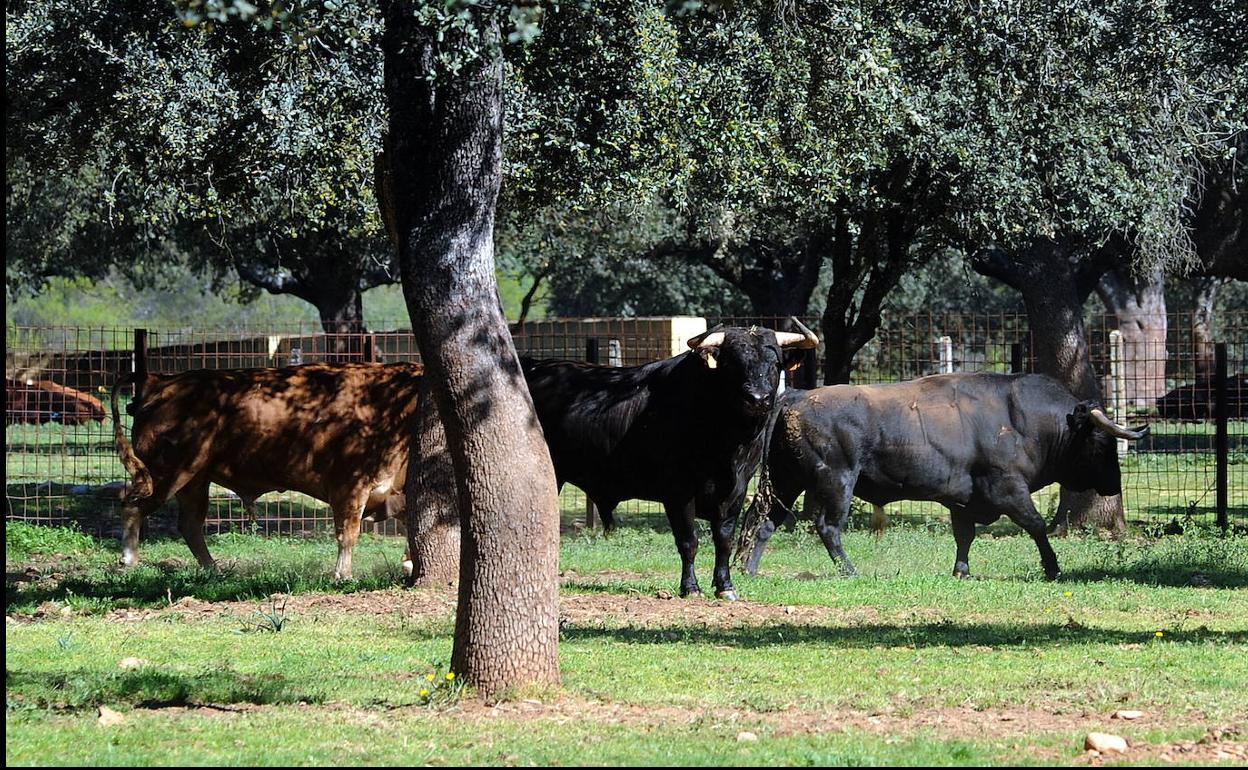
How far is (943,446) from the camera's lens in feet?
47.0

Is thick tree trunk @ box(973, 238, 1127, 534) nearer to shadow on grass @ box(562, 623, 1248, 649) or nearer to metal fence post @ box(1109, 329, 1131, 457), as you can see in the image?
metal fence post @ box(1109, 329, 1131, 457)

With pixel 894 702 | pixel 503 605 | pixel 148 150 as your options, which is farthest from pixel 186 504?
pixel 894 702

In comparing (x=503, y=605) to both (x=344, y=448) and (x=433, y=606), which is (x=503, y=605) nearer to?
(x=433, y=606)

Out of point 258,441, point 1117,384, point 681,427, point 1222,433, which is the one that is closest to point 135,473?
point 258,441

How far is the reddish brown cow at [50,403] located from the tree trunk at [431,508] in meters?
5.16

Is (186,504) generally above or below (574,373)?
below

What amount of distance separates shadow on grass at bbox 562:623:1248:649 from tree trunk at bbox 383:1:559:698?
2.11 meters

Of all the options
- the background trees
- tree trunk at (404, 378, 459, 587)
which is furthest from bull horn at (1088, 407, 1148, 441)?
the background trees

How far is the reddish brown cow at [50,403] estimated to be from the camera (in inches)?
717

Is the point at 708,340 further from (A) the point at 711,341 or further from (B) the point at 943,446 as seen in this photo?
(B) the point at 943,446

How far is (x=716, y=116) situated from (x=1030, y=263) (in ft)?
17.9

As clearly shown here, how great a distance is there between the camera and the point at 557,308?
56.2 meters

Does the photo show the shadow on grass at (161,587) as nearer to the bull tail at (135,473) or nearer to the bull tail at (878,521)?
the bull tail at (135,473)

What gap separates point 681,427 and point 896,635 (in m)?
3.04
